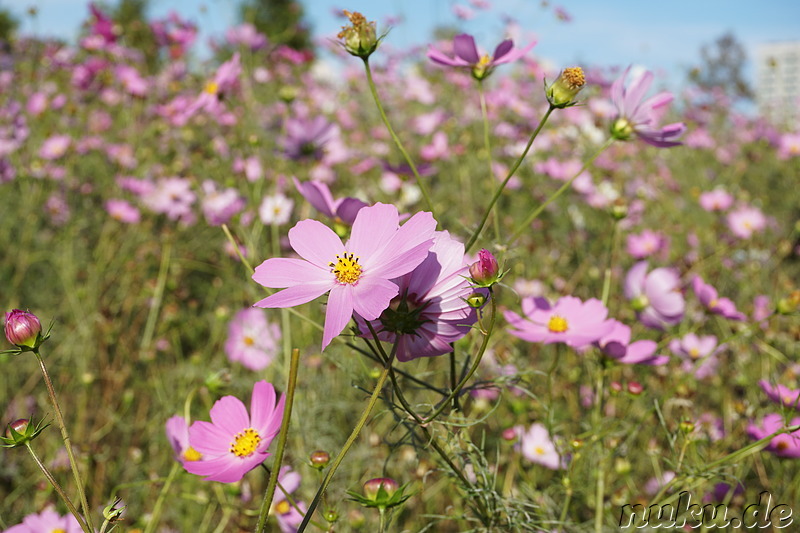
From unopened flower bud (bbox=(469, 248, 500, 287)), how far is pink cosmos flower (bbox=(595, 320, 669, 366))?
36 centimetres

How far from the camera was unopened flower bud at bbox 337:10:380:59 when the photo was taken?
0.60 meters

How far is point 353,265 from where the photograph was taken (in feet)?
1.74

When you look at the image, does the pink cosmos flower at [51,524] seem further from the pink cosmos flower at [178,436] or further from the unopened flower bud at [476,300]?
the unopened flower bud at [476,300]

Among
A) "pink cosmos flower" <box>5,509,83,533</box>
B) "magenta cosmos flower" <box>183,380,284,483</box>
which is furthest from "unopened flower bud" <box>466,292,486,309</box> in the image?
"pink cosmos flower" <box>5,509,83,533</box>

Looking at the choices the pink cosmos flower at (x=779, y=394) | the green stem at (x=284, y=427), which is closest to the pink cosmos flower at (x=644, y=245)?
the pink cosmos flower at (x=779, y=394)

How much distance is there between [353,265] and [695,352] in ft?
3.37

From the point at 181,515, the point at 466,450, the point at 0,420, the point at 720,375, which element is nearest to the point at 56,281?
the point at 0,420

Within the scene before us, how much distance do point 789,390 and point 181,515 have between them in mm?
1089

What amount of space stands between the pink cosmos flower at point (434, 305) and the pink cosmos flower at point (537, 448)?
23.9 inches

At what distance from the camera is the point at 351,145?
9.39ft

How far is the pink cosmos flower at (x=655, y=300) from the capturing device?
40.8 inches

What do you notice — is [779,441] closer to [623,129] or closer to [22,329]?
[623,129]

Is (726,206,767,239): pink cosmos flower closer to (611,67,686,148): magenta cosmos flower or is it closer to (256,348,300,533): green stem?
(611,67,686,148): magenta cosmos flower

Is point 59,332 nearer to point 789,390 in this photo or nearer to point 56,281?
point 56,281
